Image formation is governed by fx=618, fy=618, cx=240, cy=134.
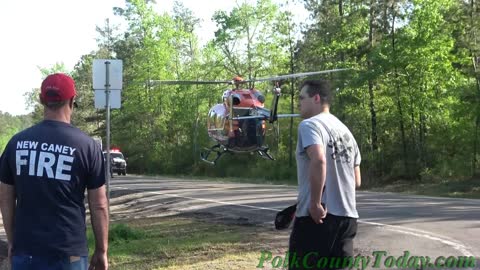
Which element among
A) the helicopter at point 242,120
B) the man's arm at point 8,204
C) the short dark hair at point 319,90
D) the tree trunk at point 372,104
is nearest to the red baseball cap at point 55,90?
the man's arm at point 8,204

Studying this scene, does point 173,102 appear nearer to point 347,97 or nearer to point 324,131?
point 347,97

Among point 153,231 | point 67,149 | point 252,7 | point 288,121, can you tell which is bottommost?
point 153,231

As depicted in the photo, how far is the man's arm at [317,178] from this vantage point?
463cm

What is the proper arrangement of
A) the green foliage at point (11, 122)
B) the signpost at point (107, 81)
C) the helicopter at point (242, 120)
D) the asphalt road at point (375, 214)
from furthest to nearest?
the green foliage at point (11, 122)
the helicopter at point (242, 120)
the signpost at point (107, 81)
the asphalt road at point (375, 214)

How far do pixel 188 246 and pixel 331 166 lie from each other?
614 centimetres

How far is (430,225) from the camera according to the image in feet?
39.3

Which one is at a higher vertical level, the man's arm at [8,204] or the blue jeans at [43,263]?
the man's arm at [8,204]

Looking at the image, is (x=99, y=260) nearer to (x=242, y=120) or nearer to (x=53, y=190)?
(x=53, y=190)

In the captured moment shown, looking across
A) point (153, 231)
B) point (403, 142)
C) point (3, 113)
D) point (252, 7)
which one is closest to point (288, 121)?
point (252, 7)

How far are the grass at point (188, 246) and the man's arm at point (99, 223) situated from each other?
4.29 m

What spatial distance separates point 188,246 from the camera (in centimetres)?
1052

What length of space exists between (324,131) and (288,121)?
42.2 meters

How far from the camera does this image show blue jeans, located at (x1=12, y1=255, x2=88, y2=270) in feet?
12.9

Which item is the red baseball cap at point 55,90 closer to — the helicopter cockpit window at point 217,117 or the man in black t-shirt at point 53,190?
the man in black t-shirt at point 53,190
